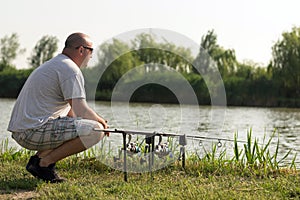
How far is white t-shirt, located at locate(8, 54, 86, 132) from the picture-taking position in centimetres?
429

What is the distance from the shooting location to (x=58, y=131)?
4297mm

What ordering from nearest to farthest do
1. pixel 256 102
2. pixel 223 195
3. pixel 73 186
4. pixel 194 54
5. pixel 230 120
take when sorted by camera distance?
pixel 223 195
pixel 73 186
pixel 194 54
pixel 230 120
pixel 256 102

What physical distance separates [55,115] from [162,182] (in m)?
1.14

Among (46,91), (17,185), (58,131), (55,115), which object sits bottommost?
(17,185)

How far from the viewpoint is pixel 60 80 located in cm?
431

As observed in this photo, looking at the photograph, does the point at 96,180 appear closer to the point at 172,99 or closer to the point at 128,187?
the point at 128,187

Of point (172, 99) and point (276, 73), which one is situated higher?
point (276, 73)

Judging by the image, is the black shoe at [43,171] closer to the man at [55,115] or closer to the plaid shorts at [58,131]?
the man at [55,115]

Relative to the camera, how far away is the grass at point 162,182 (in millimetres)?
3943

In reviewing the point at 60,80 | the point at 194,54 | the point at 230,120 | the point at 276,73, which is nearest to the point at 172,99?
the point at 230,120

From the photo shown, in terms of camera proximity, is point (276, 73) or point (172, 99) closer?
point (172, 99)

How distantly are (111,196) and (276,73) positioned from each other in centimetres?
2702

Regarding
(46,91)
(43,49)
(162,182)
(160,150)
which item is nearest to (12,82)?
(43,49)

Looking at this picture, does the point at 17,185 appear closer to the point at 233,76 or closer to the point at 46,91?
the point at 46,91
